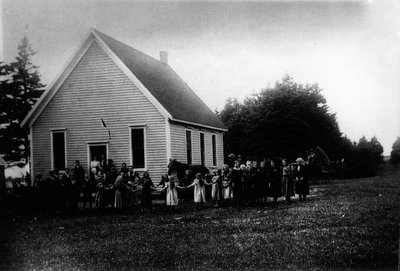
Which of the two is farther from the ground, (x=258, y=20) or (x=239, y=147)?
(x=258, y=20)

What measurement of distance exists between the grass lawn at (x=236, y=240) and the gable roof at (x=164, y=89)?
3.84m

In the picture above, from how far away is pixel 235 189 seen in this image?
44.7ft

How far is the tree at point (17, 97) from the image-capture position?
8.77m

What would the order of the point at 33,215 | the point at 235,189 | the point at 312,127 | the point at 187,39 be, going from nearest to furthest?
the point at 187,39
the point at 312,127
the point at 33,215
the point at 235,189

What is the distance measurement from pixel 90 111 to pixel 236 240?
5.45 meters

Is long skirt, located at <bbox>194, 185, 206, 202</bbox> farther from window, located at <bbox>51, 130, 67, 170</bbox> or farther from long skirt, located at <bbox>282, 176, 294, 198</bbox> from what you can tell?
window, located at <bbox>51, 130, 67, 170</bbox>

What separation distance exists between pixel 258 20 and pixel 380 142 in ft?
12.1

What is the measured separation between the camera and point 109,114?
11.9m

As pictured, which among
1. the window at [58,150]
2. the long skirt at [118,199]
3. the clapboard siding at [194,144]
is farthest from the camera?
the clapboard siding at [194,144]

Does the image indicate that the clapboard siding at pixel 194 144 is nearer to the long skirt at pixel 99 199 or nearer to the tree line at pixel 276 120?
the long skirt at pixel 99 199

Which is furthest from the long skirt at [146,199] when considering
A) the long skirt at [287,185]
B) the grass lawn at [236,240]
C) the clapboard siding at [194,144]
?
the long skirt at [287,185]

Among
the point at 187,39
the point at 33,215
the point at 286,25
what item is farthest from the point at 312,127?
the point at 33,215

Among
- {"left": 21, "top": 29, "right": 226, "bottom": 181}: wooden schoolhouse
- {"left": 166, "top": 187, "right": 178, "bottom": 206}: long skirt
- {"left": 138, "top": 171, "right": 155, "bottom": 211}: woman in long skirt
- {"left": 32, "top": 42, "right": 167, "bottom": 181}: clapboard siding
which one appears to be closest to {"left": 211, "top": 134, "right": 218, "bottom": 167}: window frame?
{"left": 21, "top": 29, "right": 226, "bottom": 181}: wooden schoolhouse

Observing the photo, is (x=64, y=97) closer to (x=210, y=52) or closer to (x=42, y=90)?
(x=42, y=90)
